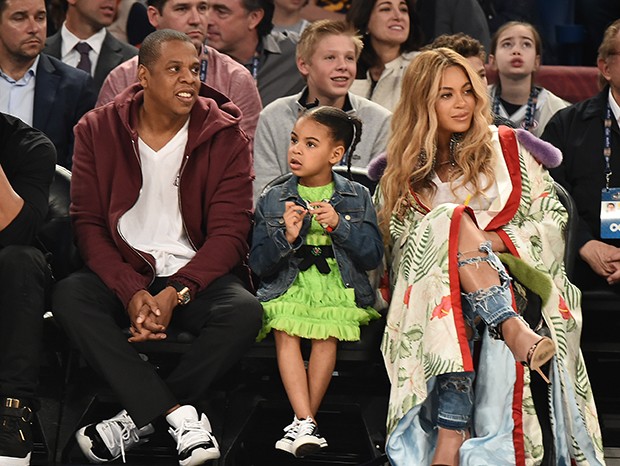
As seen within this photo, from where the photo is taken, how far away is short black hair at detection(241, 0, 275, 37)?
21.8ft

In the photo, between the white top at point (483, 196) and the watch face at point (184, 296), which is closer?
the watch face at point (184, 296)

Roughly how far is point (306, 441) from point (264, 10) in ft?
10.3

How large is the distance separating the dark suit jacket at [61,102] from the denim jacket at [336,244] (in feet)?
4.77

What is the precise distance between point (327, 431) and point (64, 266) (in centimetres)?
115

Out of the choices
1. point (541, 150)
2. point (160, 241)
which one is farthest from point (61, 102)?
point (541, 150)

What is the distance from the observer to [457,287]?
424 cm

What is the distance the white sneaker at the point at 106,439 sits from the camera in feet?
14.0

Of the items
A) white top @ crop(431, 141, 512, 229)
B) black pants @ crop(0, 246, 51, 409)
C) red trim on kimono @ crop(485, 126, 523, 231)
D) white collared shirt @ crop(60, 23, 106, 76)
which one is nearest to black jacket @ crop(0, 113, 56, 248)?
black pants @ crop(0, 246, 51, 409)

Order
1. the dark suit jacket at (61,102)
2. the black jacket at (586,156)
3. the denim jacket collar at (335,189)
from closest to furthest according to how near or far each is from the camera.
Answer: the denim jacket collar at (335,189), the black jacket at (586,156), the dark suit jacket at (61,102)

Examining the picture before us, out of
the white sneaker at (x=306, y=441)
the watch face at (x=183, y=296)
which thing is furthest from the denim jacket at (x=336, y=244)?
the white sneaker at (x=306, y=441)

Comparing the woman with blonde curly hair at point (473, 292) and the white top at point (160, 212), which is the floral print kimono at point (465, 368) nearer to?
the woman with blonde curly hair at point (473, 292)

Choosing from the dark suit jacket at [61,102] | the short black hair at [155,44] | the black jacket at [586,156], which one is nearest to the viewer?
the short black hair at [155,44]

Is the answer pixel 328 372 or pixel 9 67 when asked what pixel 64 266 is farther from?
pixel 9 67

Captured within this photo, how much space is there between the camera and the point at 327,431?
4.54m
